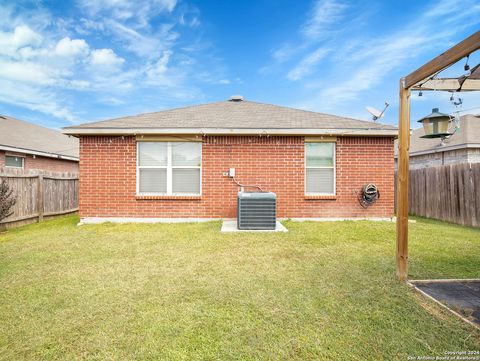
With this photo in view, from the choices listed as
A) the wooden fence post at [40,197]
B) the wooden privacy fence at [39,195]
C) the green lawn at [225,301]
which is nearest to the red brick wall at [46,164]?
the wooden privacy fence at [39,195]

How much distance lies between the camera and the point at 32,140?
1289 cm

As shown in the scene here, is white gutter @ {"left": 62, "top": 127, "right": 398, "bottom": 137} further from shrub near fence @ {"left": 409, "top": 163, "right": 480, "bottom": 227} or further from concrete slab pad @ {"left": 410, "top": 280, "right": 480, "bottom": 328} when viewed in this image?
concrete slab pad @ {"left": 410, "top": 280, "right": 480, "bottom": 328}

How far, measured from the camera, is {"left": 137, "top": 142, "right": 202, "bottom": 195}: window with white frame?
7.96m

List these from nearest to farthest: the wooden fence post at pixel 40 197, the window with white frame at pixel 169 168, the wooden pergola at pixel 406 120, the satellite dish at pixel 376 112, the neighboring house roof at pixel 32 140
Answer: the wooden pergola at pixel 406 120 → the window with white frame at pixel 169 168 → the wooden fence post at pixel 40 197 → the satellite dish at pixel 376 112 → the neighboring house roof at pixel 32 140

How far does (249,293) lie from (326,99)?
19.0 m

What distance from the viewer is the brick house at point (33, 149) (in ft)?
36.0

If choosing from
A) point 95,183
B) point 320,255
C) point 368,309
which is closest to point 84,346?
point 368,309

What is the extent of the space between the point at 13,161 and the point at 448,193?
58.9ft

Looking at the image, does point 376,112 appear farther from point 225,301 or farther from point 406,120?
point 225,301

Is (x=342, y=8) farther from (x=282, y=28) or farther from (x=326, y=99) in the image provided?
(x=326, y=99)

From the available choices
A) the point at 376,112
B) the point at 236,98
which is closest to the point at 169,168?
the point at 236,98

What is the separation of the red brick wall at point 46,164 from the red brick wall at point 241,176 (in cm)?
638

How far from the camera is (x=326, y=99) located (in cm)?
1911

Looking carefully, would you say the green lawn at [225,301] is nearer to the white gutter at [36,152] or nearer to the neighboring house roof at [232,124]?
the neighboring house roof at [232,124]
